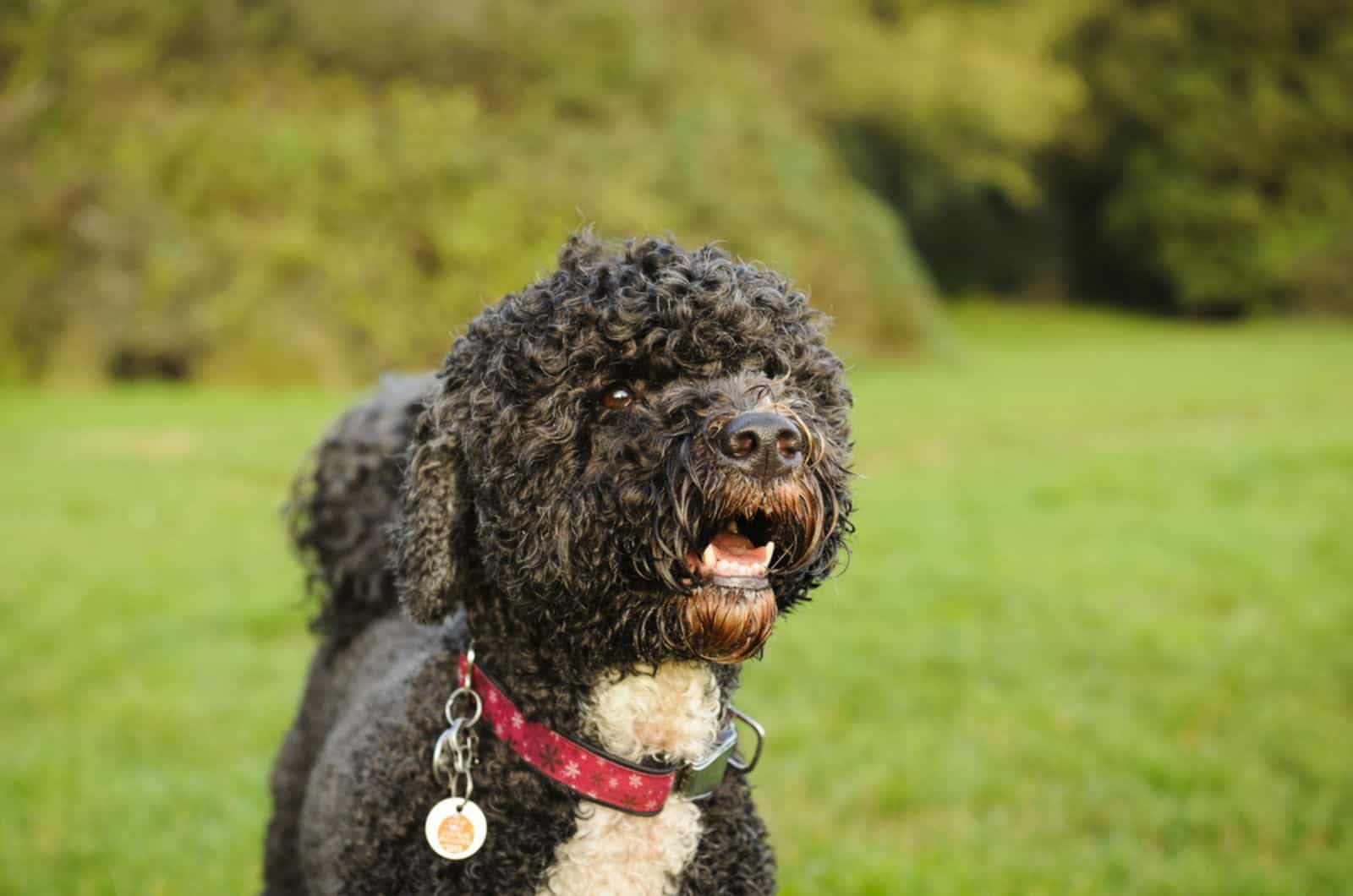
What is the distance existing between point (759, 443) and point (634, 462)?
0.92ft

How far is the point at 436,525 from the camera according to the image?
A: 2576 mm

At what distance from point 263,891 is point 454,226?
14803mm

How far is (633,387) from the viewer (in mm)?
2424

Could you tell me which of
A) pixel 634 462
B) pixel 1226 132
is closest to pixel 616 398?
pixel 634 462

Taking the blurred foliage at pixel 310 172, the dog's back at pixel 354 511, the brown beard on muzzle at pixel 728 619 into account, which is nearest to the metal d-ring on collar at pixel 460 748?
the brown beard on muzzle at pixel 728 619

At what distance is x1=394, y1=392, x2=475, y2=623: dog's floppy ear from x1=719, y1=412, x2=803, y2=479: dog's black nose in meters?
0.69

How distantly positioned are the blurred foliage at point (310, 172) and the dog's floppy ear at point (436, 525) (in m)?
14.6

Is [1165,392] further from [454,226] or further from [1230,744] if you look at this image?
[1230,744]

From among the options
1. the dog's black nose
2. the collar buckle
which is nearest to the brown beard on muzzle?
the dog's black nose

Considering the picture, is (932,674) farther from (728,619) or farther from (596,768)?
(728,619)

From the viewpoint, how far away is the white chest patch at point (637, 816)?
2492 mm

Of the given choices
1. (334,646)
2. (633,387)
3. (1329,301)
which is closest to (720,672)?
(633,387)

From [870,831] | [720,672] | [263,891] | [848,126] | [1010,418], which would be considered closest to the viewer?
[720,672]

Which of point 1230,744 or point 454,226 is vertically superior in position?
point 454,226
